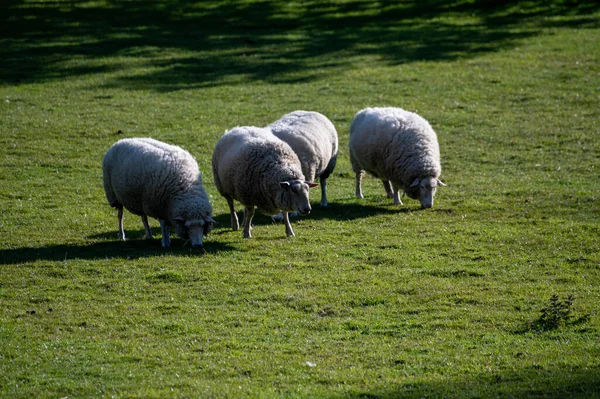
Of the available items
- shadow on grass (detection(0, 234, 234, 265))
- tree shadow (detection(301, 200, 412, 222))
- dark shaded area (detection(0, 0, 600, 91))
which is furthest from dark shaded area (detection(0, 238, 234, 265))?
dark shaded area (detection(0, 0, 600, 91))

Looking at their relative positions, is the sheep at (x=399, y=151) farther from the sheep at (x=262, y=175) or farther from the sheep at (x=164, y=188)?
the sheep at (x=164, y=188)

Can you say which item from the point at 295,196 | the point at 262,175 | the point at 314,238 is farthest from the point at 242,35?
the point at 295,196

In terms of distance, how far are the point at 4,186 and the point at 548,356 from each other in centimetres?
1418

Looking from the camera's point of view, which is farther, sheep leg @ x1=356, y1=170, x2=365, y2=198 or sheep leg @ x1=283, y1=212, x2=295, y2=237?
sheep leg @ x1=356, y1=170, x2=365, y2=198

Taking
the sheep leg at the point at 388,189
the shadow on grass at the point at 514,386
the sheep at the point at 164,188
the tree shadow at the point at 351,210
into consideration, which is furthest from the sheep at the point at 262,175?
the shadow on grass at the point at 514,386

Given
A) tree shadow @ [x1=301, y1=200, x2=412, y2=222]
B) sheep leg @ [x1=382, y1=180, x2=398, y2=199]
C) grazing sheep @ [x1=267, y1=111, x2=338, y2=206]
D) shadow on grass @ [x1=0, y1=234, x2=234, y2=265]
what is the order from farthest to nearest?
1. sheep leg @ [x1=382, y1=180, x2=398, y2=199]
2. tree shadow @ [x1=301, y1=200, x2=412, y2=222]
3. grazing sheep @ [x1=267, y1=111, x2=338, y2=206]
4. shadow on grass @ [x1=0, y1=234, x2=234, y2=265]

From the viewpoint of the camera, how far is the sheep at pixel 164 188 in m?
14.4

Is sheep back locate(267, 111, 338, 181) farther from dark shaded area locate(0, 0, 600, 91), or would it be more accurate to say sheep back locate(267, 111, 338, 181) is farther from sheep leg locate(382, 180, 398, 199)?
dark shaded area locate(0, 0, 600, 91)

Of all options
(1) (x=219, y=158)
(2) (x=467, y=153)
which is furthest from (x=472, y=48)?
(1) (x=219, y=158)

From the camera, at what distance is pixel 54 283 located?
41.0 ft

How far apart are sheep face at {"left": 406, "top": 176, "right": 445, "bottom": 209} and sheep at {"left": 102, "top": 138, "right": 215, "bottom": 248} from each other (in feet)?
16.0

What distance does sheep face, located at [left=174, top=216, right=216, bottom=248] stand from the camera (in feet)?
47.1

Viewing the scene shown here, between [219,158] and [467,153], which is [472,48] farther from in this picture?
[219,158]

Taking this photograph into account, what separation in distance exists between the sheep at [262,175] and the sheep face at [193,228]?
1033 millimetres
